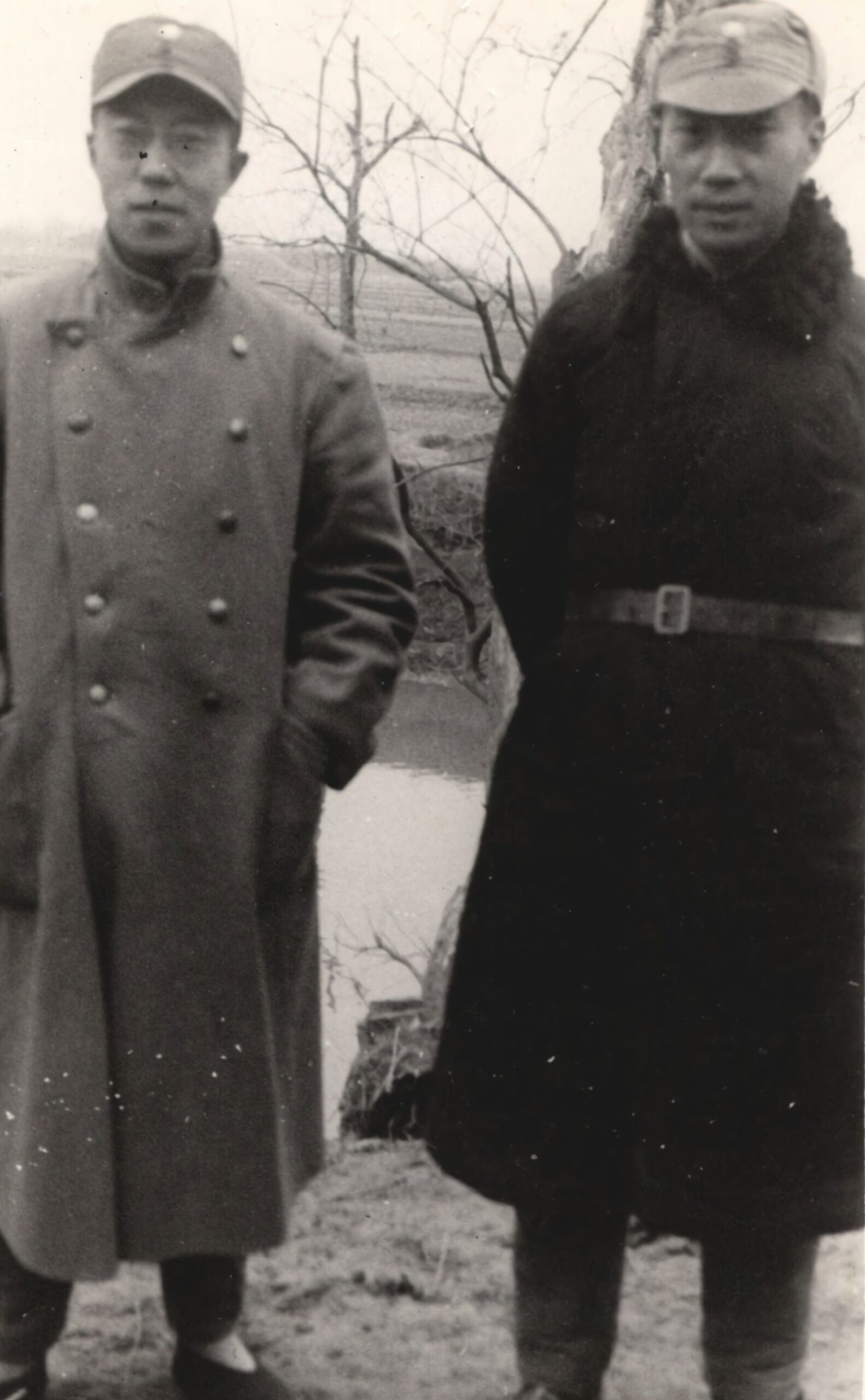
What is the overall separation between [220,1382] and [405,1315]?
0.47 m

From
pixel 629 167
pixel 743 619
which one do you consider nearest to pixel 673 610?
pixel 743 619

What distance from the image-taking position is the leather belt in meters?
2.22

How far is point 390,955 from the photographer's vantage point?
3.85 metres

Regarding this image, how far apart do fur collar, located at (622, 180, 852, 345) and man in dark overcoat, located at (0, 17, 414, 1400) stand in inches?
18.1

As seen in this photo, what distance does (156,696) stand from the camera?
2225 mm

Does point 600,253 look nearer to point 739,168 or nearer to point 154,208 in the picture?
point 739,168

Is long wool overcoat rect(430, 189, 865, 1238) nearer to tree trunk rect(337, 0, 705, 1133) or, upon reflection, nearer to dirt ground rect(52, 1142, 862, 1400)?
tree trunk rect(337, 0, 705, 1133)

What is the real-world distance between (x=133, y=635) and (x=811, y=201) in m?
1.05

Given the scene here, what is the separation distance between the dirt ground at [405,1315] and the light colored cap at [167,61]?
5.91 feet

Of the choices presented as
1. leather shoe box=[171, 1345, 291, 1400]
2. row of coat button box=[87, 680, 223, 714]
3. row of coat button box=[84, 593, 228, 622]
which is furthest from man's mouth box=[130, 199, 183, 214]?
leather shoe box=[171, 1345, 291, 1400]

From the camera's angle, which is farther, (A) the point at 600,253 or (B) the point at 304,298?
(B) the point at 304,298

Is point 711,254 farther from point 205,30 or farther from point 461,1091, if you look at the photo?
point 461,1091

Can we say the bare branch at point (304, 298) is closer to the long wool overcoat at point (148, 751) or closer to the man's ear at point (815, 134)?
the long wool overcoat at point (148, 751)

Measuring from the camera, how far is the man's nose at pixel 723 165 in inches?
84.8
